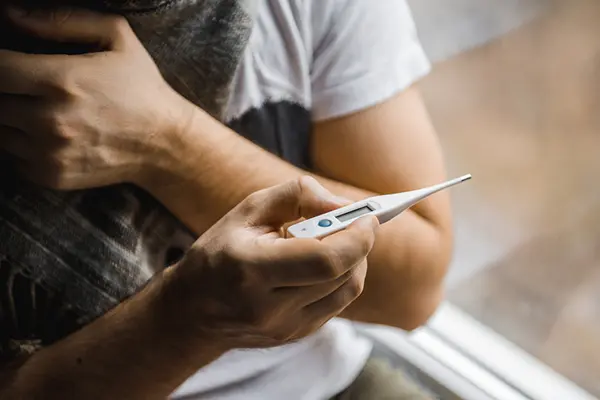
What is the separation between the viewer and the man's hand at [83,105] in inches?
22.7

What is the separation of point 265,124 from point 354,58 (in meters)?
0.09

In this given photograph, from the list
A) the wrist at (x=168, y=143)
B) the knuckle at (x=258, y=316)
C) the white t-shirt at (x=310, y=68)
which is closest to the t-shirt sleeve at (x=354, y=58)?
the white t-shirt at (x=310, y=68)

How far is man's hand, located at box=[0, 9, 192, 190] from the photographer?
1.89 ft

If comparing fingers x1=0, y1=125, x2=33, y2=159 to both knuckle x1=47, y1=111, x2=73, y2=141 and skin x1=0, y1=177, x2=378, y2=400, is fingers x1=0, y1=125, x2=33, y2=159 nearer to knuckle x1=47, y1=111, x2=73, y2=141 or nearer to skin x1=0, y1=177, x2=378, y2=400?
knuckle x1=47, y1=111, x2=73, y2=141

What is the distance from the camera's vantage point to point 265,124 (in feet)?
2.25

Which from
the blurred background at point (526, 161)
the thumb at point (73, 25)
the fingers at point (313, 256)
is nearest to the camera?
the fingers at point (313, 256)

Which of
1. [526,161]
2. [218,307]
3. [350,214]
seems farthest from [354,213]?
[526,161]

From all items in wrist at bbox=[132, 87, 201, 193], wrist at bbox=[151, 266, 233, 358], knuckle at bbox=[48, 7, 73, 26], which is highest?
knuckle at bbox=[48, 7, 73, 26]

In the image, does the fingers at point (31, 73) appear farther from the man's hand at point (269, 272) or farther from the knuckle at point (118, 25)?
the man's hand at point (269, 272)

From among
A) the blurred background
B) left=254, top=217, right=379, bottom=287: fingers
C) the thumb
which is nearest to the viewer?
left=254, top=217, right=379, bottom=287: fingers

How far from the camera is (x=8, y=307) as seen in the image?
0.65 m

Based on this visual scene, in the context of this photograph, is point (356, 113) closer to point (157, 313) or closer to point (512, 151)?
point (157, 313)

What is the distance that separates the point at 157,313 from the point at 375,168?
214mm

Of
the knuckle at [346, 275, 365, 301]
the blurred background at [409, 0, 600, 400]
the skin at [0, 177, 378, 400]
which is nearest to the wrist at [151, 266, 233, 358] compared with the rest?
the skin at [0, 177, 378, 400]
